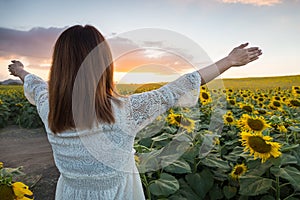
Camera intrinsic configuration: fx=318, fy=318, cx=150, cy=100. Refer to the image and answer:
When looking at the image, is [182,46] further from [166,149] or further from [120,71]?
[166,149]

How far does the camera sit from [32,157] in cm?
514

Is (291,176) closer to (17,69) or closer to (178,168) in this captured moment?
(178,168)

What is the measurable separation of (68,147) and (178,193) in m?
0.94

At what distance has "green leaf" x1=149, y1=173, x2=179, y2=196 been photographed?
1.93 m

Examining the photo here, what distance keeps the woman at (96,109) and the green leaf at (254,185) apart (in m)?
0.75

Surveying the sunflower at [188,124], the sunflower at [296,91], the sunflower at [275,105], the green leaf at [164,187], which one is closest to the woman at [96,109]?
the green leaf at [164,187]

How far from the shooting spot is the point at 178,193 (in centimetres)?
221

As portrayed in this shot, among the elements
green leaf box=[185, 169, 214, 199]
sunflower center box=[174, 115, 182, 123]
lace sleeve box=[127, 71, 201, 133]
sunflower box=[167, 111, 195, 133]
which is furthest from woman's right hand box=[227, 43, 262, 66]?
sunflower center box=[174, 115, 182, 123]

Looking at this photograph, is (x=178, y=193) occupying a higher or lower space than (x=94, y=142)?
lower

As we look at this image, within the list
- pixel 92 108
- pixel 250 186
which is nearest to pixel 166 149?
pixel 250 186

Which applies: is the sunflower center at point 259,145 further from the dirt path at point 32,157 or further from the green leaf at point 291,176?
the dirt path at point 32,157

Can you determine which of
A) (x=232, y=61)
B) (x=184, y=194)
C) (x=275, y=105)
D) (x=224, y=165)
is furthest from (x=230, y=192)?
(x=275, y=105)

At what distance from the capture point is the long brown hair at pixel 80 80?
1.51 m

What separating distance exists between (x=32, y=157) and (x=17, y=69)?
10.5ft
